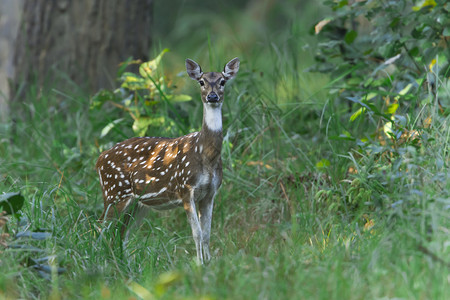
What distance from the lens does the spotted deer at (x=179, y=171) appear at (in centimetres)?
530

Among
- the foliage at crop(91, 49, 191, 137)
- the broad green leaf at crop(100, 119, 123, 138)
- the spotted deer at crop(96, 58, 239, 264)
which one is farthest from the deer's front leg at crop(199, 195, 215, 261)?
the broad green leaf at crop(100, 119, 123, 138)

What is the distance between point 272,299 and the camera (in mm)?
3598

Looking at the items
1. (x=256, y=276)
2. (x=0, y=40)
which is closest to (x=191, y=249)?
(x=256, y=276)

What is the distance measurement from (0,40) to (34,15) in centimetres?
240

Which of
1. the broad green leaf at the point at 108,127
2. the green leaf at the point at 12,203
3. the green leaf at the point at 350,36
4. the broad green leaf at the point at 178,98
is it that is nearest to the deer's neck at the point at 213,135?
the broad green leaf at the point at 178,98

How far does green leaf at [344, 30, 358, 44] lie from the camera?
6.55 m

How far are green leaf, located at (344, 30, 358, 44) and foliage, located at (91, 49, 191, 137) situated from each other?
1518mm

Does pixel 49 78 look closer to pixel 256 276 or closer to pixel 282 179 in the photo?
pixel 282 179

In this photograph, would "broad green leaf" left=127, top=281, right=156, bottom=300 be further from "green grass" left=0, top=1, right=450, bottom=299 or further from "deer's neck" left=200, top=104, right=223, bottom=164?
"deer's neck" left=200, top=104, right=223, bottom=164

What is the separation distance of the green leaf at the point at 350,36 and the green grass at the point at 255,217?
0.70 metres

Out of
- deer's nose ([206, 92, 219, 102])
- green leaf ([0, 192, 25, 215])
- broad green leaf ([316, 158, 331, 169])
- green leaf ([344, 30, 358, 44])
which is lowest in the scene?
broad green leaf ([316, 158, 331, 169])

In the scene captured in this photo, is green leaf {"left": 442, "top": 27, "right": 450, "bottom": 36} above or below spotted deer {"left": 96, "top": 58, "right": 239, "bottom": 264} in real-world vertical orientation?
above

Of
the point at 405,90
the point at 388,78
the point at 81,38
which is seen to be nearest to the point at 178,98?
the point at 388,78

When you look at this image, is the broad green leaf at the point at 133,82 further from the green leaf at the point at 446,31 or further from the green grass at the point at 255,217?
the green leaf at the point at 446,31
